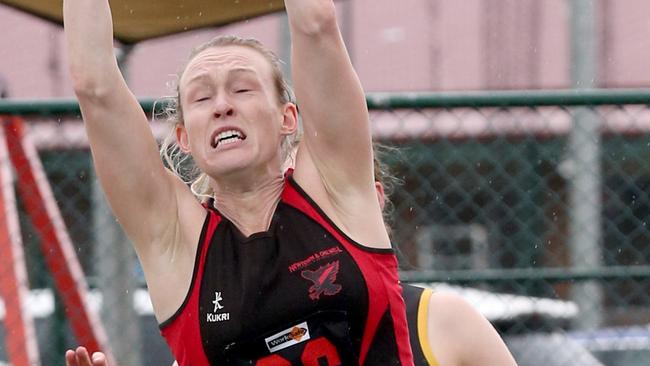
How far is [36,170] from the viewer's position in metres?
4.32

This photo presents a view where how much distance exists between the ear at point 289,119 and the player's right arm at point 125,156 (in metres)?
0.27

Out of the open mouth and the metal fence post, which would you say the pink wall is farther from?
the open mouth

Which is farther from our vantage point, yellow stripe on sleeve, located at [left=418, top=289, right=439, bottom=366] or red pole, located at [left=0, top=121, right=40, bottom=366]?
red pole, located at [left=0, top=121, right=40, bottom=366]

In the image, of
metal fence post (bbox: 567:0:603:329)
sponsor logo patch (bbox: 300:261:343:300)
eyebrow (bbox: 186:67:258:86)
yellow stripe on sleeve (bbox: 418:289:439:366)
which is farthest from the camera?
metal fence post (bbox: 567:0:603:329)

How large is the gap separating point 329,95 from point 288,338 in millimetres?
496

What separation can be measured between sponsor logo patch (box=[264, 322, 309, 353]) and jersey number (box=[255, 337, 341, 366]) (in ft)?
0.06

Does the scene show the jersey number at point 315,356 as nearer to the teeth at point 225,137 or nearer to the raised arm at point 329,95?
the raised arm at point 329,95

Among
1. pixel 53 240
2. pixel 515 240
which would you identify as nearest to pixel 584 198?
pixel 515 240

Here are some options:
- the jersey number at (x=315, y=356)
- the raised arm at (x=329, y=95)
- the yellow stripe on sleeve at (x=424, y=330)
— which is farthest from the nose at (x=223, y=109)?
the yellow stripe on sleeve at (x=424, y=330)

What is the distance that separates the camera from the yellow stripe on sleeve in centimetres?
333

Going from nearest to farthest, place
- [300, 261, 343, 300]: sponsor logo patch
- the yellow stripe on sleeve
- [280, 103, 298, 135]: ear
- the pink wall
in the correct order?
[300, 261, 343, 300]: sponsor logo patch
[280, 103, 298, 135]: ear
the yellow stripe on sleeve
the pink wall

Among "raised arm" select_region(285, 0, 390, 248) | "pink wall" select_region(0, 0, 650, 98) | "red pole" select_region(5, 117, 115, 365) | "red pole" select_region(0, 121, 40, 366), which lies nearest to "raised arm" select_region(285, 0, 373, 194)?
"raised arm" select_region(285, 0, 390, 248)

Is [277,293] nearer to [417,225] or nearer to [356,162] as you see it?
[356,162]

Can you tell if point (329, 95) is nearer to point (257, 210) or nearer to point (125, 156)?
point (257, 210)
